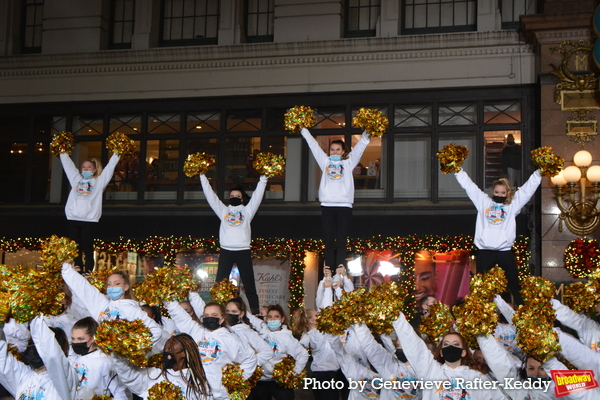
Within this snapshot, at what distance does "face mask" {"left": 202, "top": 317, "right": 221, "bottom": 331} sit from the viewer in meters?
6.51

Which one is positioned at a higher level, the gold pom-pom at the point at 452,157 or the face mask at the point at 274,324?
the gold pom-pom at the point at 452,157

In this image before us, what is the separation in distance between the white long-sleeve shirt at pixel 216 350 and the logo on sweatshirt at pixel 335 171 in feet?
10.3

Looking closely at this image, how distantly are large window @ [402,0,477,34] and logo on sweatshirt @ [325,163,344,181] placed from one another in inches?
259

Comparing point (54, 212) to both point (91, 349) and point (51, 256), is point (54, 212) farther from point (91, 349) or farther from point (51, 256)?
point (91, 349)

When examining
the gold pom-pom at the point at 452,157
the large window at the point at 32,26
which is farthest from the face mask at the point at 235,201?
the large window at the point at 32,26

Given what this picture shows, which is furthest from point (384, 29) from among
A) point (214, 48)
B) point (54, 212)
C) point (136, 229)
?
point (54, 212)

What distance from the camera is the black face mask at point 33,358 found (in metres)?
5.12

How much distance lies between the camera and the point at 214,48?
15156 millimetres

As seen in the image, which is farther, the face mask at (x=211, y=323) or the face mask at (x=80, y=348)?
the face mask at (x=211, y=323)

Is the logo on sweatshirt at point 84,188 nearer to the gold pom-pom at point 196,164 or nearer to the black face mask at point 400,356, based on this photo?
the gold pom-pom at point 196,164

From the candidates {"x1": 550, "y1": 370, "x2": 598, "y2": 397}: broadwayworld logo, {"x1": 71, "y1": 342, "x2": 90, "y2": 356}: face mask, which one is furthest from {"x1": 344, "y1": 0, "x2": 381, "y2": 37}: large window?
{"x1": 71, "y1": 342, "x2": 90, "y2": 356}: face mask

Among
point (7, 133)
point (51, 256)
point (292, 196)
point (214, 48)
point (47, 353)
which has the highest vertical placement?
point (214, 48)

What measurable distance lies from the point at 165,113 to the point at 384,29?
195 inches

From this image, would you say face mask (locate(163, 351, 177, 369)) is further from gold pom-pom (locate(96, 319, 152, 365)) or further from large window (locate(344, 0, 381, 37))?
large window (locate(344, 0, 381, 37))
